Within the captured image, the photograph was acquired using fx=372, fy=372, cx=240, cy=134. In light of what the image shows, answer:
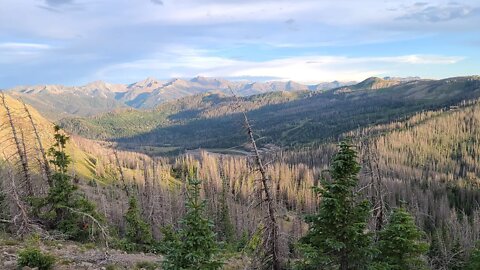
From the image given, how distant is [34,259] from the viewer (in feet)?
57.9

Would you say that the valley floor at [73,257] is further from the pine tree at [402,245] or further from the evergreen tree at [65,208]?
the pine tree at [402,245]

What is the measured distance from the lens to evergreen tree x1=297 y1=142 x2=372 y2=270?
17.0 m

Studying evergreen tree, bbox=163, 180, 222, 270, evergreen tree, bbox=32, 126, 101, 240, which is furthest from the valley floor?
evergreen tree, bbox=163, 180, 222, 270

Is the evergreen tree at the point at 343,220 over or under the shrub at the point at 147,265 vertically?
over

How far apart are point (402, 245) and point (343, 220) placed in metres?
3.74

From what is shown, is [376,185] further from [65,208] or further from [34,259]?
[65,208]

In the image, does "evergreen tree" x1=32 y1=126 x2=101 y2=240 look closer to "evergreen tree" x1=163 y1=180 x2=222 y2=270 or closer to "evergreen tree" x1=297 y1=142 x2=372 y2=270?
"evergreen tree" x1=163 y1=180 x2=222 y2=270

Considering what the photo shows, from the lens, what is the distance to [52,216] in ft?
94.7

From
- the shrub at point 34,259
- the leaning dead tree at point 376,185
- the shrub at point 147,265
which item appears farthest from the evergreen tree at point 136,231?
the leaning dead tree at point 376,185

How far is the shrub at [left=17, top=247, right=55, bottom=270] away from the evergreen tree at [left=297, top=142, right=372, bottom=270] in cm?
1224

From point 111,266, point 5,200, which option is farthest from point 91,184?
point 111,266

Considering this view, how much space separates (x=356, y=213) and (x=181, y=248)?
8.15 meters

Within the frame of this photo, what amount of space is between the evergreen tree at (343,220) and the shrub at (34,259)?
12.2 m

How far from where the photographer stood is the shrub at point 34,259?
17438 millimetres
